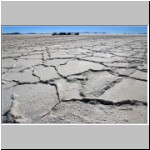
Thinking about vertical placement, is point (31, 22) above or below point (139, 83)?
above

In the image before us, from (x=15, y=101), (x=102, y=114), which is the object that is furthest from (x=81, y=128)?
(x=15, y=101)

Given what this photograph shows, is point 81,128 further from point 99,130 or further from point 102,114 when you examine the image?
point 102,114

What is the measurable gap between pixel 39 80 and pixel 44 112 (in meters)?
0.60

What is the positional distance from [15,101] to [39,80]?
420 mm

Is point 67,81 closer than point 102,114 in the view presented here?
No

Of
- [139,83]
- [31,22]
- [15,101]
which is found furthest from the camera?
[139,83]

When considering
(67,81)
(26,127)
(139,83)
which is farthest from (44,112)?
(139,83)

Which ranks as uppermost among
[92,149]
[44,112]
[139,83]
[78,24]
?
[78,24]

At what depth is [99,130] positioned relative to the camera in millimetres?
868

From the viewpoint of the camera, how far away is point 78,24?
109cm

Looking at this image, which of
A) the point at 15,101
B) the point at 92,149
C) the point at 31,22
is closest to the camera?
the point at 92,149

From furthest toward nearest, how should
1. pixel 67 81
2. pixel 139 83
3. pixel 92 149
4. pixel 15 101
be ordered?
pixel 67 81 < pixel 139 83 < pixel 15 101 < pixel 92 149

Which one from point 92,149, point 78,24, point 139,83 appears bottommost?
point 92,149

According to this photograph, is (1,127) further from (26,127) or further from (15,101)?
(15,101)
